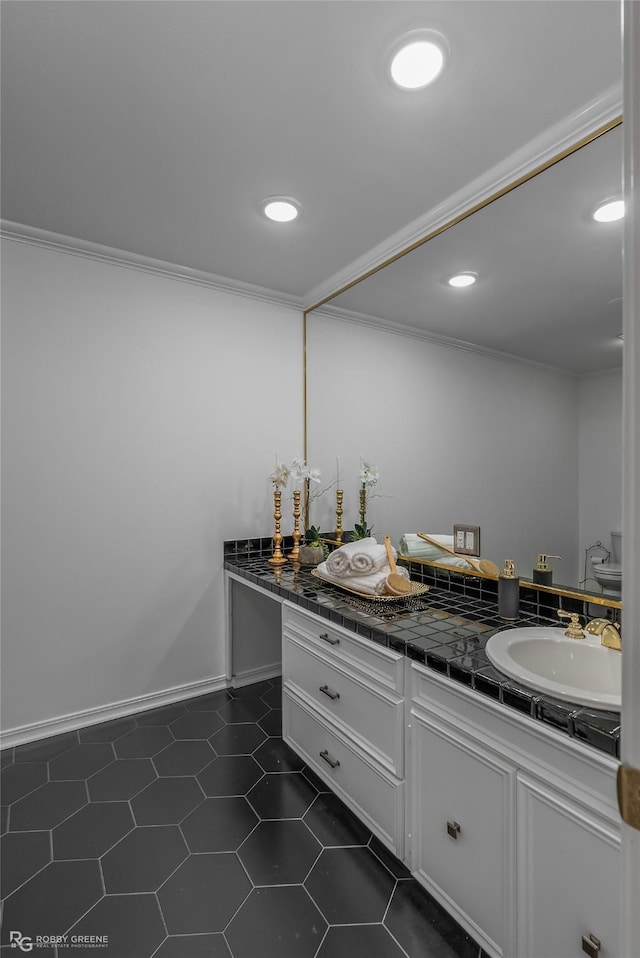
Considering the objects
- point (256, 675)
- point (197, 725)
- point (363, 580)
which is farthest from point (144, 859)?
point (256, 675)

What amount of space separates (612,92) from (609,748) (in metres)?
1.74

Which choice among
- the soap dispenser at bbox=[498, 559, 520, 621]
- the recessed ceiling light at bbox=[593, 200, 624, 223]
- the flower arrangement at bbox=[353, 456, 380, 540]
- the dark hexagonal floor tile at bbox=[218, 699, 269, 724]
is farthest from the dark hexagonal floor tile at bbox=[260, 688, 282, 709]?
the recessed ceiling light at bbox=[593, 200, 624, 223]

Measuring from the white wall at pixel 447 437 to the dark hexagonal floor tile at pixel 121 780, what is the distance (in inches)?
60.3

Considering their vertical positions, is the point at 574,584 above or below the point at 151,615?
above

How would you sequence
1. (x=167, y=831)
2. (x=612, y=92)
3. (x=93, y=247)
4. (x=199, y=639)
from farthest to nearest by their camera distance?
1. (x=199, y=639)
2. (x=93, y=247)
3. (x=167, y=831)
4. (x=612, y=92)

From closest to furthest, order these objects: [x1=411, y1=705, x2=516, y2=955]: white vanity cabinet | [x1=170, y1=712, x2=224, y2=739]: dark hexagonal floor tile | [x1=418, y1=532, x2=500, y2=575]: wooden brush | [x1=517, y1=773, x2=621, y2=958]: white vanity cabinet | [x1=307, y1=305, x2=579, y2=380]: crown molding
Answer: [x1=517, y1=773, x2=621, y2=958]: white vanity cabinet < [x1=411, y1=705, x2=516, y2=955]: white vanity cabinet < [x1=307, y1=305, x2=579, y2=380]: crown molding < [x1=418, y1=532, x2=500, y2=575]: wooden brush < [x1=170, y1=712, x2=224, y2=739]: dark hexagonal floor tile

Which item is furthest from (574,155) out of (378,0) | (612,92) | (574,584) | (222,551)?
(222,551)

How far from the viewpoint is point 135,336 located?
2527mm

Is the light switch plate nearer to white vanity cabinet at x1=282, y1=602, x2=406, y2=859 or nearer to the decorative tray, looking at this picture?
the decorative tray

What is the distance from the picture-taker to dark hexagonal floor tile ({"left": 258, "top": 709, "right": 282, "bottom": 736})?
2350 mm

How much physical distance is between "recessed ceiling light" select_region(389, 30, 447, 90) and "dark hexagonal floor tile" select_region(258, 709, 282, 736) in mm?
2594

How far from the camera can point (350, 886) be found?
145cm

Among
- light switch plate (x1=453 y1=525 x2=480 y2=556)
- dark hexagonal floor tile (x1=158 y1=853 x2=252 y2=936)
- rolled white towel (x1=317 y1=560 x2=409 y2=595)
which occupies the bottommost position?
dark hexagonal floor tile (x1=158 y1=853 x2=252 y2=936)

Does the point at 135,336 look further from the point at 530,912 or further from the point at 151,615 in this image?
the point at 530,912
